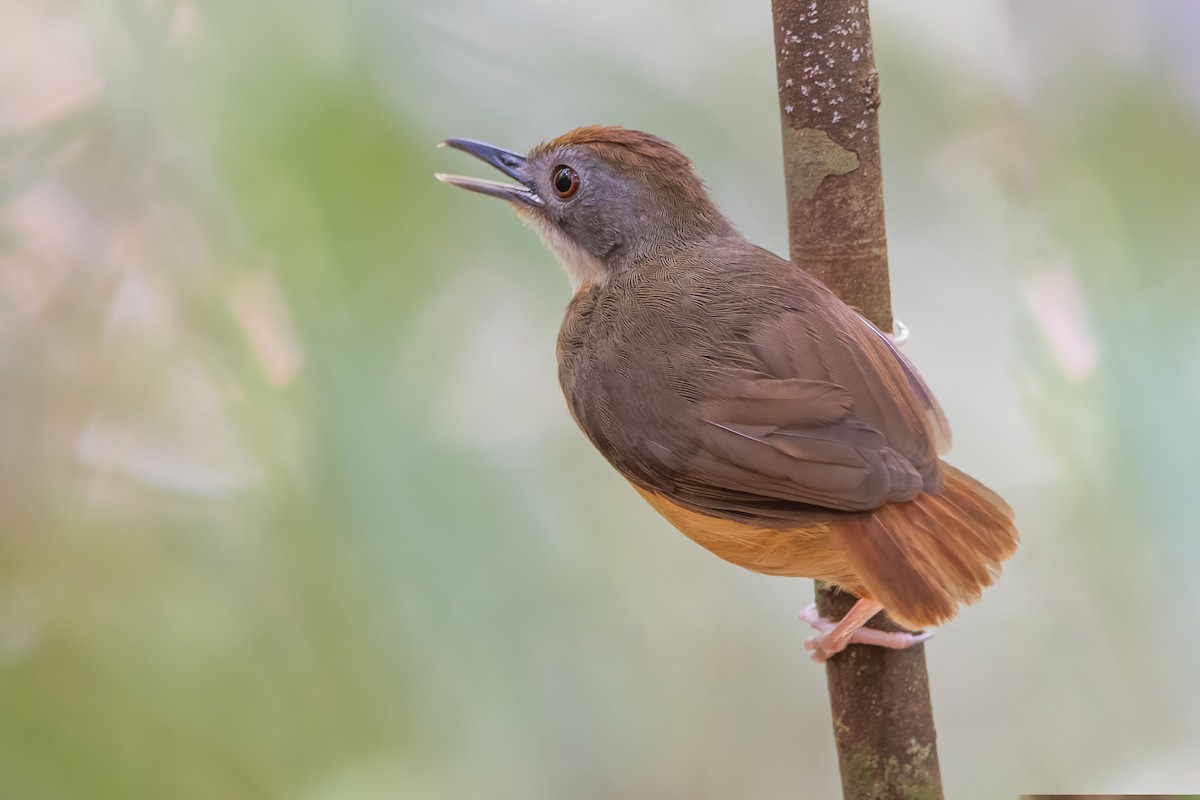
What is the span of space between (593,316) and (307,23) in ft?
4.66

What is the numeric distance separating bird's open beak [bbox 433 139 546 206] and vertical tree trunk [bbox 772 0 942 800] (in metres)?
0.56

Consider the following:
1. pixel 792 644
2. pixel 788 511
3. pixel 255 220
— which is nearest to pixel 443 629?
pixel 792 644

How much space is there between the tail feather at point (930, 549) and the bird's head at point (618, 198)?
0.69 metres

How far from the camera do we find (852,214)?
1.87 m

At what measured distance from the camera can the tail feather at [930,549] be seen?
61.1 inches

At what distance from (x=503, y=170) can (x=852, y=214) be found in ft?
2.43

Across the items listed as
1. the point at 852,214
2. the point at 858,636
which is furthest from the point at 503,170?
the point at 858,636

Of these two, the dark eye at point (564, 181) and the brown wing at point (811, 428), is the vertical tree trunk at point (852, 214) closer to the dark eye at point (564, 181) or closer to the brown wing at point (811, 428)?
the brown wing at point (811, 428)

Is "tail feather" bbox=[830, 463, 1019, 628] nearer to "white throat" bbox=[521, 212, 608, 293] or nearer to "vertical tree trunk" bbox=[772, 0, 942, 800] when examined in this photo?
"vertical tree trunk" bbox=[772, 0, 942, 800]

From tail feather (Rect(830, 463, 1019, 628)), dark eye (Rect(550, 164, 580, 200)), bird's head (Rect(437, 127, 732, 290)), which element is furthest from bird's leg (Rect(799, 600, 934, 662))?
dark eye (Rect(550, 164, 580, 200))

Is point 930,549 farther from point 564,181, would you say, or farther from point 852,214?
point 564,181

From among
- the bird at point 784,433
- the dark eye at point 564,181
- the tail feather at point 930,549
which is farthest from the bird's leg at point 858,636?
the dark eye at point 564,181

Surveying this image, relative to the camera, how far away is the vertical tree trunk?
72.2 inches

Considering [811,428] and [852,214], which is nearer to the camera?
[811,428]
